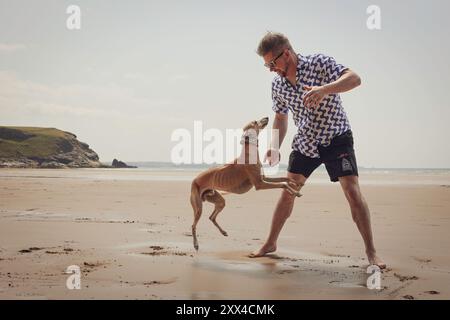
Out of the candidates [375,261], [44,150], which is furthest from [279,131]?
[44,150]

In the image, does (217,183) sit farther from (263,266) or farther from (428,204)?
(428,204)

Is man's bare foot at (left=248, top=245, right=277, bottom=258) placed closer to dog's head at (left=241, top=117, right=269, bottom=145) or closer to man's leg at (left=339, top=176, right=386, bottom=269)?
man's leg at (left=339, top=176, right=386, bottom=269)

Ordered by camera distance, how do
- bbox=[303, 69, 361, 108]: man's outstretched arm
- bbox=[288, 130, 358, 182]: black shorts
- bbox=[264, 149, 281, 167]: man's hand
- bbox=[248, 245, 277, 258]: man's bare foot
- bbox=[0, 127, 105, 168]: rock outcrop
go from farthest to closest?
bbox=[0, 127, 105, 168]: rock outcrop → bbox=[248, 245, 277, 258]: man's bare foot → bbox=[264, 149, 281, 167]: man's hand → bbox=[288, 130, 358, 182]: black shorts → bbox=[303, 69, 361, 108]: man's outstretched arm

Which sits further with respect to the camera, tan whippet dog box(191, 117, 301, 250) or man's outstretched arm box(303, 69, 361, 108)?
tan whippet dog box(191, 117, 301, 250)

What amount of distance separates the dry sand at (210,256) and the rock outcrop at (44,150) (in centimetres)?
6450

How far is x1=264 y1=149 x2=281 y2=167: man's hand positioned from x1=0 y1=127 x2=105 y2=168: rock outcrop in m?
68.0

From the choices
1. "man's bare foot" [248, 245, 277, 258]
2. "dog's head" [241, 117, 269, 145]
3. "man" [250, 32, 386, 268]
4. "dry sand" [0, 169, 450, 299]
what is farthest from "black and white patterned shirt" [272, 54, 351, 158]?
"dry sand" [0, 169, 450, 299]

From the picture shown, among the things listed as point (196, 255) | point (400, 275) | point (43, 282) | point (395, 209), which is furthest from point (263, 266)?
point (395, 209)

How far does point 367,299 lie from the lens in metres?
3.83

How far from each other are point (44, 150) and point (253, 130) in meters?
84.6

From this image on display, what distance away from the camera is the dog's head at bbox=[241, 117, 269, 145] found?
5.25m

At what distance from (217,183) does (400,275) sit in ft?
7.06

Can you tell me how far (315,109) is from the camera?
5.09 m

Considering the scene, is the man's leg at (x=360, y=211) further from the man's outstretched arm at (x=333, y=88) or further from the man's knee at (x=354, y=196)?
the man's outstretched arm at (x=333, y=88)
